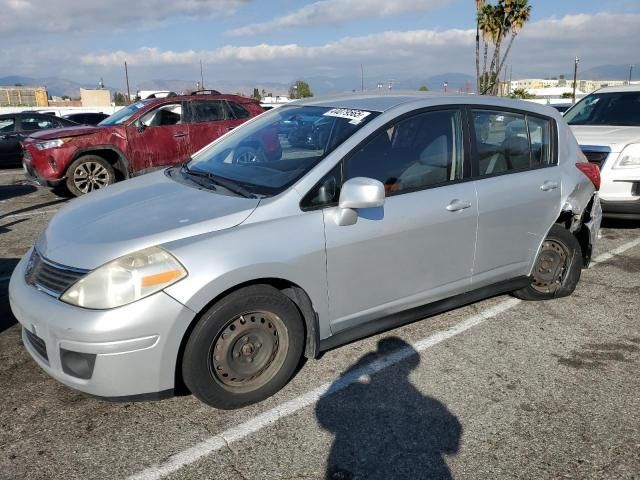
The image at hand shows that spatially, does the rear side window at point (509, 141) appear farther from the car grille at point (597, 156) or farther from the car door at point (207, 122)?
the car door at point (207, 122)

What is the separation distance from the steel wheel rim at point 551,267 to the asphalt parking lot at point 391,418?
1.64 feet

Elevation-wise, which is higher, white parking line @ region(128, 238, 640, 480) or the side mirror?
the side mirror

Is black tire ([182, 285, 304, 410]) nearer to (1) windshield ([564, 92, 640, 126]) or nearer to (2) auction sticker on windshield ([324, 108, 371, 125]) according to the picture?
(2) auction sticker on windshield ([324, 108, 371, 125])

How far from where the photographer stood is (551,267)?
452 cm

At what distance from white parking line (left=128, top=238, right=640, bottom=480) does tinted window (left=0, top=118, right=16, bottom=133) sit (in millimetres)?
13321

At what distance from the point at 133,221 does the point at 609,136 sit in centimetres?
604

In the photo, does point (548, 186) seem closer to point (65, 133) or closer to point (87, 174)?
point (87, 174)

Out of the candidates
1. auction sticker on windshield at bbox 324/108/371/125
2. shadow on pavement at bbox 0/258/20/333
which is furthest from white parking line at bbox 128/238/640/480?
shadow on pavement at bbox 0/258/20/333

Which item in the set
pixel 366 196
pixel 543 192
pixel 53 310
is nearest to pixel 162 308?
pixel 53 310

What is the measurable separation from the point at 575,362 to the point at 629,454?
0.98m

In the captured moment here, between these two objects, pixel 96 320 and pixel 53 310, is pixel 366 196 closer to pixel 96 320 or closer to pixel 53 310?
pixel 96 320

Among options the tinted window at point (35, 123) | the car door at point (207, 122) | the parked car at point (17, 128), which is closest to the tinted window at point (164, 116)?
the car door at point (207, 122)

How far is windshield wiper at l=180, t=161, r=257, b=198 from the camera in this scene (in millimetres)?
3209

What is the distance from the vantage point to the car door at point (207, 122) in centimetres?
971
